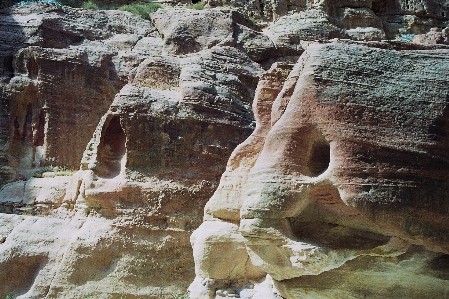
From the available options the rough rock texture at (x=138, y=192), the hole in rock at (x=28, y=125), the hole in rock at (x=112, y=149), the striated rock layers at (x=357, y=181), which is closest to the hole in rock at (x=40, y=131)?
the hole in rock at (x=28, y=125)

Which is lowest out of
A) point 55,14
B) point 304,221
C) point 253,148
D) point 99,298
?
point 99,298

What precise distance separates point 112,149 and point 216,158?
1.77 metres

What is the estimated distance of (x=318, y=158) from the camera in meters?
6.06

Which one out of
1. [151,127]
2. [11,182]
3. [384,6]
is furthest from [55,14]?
[384,6]

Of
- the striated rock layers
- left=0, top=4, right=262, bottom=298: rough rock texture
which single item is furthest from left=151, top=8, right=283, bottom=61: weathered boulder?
the striated rock layers

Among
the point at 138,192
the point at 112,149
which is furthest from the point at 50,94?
the point at 138,192

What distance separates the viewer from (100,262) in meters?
9.05

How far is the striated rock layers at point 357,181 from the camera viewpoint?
5.55 m

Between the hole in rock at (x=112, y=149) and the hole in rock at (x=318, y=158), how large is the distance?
4362 millimetres

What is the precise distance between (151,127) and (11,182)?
14.4ft

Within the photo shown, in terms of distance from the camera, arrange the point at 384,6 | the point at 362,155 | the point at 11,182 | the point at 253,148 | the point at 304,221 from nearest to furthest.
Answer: the point at 362,155, the point at 304,221, the point at 253,148, the point at 11,182, the point at 384,6

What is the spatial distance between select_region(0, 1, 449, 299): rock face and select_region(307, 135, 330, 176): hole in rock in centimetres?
2

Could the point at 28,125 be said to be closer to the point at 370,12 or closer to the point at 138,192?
the point at 138,192

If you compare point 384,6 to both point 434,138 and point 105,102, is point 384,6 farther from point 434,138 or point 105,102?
point 434,138
